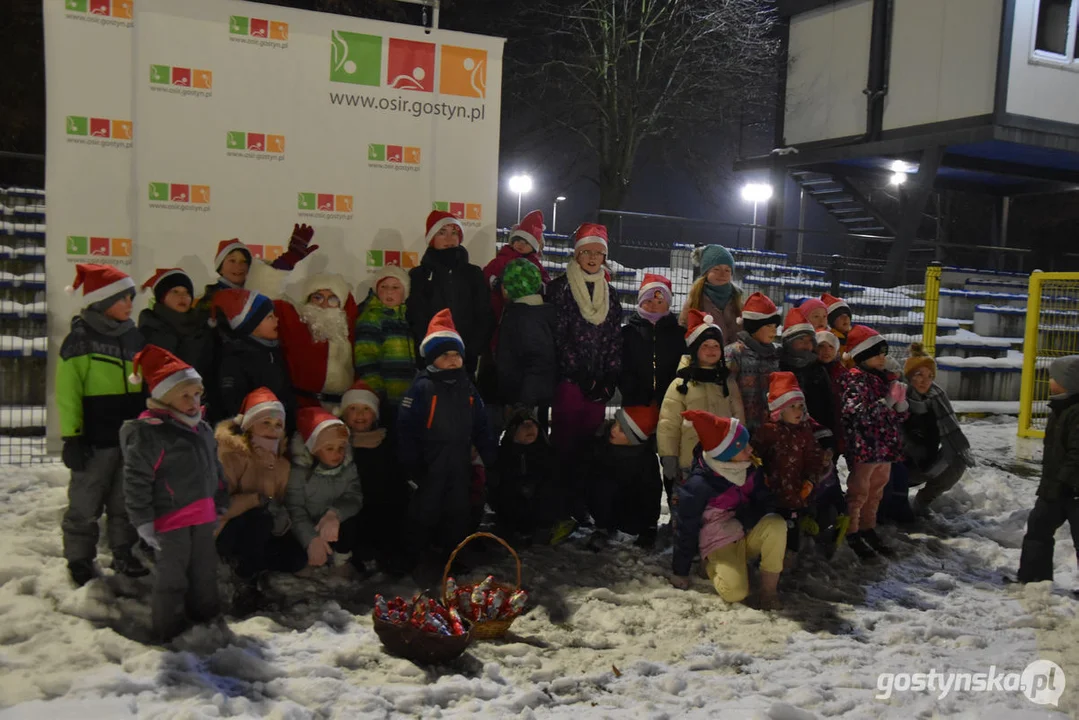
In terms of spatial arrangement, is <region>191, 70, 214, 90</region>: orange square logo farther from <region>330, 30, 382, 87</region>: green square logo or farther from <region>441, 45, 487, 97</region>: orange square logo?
<region>441, 45, 487, 97</region>: orange square logo

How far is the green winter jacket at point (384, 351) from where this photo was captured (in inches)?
226

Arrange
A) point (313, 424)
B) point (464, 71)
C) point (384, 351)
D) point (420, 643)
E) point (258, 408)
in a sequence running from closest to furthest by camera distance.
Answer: point (420, 643), point (258, 408), point (313, 424), point (384, 351), point (464, 71)

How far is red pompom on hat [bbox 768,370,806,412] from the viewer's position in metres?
5.26

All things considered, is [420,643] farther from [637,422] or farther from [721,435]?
[637,422]

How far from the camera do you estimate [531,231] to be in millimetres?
6566

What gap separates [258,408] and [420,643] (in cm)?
168

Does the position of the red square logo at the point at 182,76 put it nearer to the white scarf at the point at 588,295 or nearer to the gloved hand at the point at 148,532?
the white scarf at the point at 588,295

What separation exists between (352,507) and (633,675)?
1988 millimetres

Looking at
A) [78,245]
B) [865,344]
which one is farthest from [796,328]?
[78,245]

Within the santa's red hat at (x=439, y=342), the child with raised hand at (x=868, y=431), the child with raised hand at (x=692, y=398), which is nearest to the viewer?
the santa's red hat at (x=439, y=342)

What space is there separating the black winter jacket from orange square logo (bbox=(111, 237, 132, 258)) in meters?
3.65

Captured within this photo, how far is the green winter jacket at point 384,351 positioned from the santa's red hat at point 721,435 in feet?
6.66

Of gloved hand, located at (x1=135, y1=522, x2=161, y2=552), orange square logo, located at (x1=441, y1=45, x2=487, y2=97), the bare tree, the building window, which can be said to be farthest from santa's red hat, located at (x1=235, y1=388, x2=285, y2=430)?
the bare tree

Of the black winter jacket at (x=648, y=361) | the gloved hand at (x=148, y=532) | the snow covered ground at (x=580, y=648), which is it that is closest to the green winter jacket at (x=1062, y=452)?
the snow covered ground at (x=580, y=648)
